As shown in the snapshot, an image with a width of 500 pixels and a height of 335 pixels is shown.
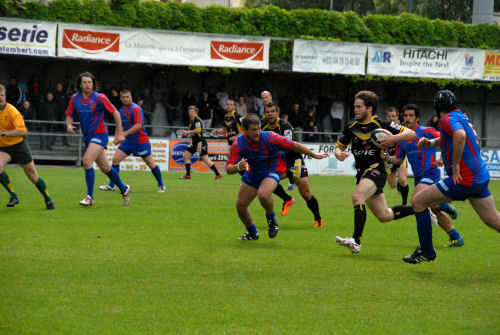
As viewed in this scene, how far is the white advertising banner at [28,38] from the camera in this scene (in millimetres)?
22797

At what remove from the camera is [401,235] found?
1041cm

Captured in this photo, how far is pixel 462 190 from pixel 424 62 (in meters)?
20.6

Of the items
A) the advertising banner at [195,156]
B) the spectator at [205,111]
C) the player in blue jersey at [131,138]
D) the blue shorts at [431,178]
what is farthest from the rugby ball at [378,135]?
the spectator at [205,111]

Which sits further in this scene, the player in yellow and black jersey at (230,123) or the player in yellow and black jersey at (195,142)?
the player in yellow and black jersey at (195,142)

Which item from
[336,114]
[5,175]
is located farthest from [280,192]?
[336,114]

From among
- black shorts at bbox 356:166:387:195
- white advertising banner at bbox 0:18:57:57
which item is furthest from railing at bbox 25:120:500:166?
black shorts at bbox 356:166:387:195

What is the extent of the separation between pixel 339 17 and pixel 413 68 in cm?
364

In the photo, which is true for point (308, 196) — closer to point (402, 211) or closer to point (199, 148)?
point (402, 211)


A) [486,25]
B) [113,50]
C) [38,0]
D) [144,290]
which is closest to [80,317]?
[144,290]

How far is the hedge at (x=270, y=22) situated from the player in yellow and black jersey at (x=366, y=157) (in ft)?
57.9

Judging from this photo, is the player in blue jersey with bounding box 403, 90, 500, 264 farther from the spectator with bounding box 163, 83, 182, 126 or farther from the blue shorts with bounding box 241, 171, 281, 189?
the spectator with bounding box 163, 83, 182, 126

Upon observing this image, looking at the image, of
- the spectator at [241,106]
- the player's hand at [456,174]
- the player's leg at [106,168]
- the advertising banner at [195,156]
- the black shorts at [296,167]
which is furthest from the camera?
the spectator at [241,106]

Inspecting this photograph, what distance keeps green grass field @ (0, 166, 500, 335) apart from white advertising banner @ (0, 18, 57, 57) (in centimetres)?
1254

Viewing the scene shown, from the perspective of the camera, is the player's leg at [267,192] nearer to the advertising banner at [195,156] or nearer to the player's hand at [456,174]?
the player's hand at [456,174]
